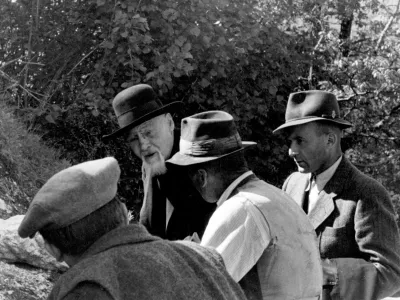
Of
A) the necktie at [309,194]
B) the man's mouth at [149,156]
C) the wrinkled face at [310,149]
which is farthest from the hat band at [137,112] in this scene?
the necktie at [309,194]

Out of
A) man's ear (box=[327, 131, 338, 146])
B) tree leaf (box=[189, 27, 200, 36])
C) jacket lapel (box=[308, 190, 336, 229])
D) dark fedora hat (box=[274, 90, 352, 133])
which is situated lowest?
jacket lapel (box=[308, 190, 336, 229])

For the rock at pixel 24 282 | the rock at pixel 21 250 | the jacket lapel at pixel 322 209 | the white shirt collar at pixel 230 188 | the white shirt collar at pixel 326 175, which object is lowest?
the rock at pixel 24 282

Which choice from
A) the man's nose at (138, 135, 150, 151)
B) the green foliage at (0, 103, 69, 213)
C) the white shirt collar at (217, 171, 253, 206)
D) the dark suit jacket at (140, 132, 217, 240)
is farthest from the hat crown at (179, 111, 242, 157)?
the green foliage at (0, 103, 69, 213)

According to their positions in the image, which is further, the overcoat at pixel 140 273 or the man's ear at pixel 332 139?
the man's ear at pixel 332 139

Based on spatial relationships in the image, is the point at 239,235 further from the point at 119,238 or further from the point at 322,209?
the point at 322,209

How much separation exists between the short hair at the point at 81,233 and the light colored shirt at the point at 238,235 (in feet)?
2.20

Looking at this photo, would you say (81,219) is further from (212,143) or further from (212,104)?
(212,104)

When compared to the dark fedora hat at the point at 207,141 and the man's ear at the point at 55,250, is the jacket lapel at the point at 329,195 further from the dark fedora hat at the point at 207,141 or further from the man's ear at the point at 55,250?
the man's ear at the point at 55,250

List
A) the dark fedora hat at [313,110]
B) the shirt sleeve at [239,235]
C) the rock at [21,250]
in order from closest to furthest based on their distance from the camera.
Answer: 1. the shirt sleeve at [239,235]
2. the dark fedora hat at [313,110]
3. the rock at [21,250]

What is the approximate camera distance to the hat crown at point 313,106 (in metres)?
4.11

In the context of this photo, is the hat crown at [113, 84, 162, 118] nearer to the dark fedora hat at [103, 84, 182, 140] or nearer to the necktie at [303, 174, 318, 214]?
the dark fedora hat at [103, 84, 182, 140]

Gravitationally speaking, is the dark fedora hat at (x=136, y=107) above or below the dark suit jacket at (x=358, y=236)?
above

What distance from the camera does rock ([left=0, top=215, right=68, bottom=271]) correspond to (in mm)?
4762

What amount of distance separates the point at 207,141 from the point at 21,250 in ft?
6.94
